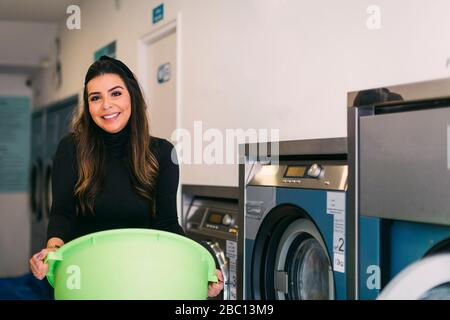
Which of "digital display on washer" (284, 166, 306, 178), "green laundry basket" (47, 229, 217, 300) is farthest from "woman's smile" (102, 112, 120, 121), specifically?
"digital display on washer" (284, 166, 306, 178)

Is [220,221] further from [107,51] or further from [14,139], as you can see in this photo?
[14,139]

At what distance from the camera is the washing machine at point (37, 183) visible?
3.67m

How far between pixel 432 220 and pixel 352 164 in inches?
8.5

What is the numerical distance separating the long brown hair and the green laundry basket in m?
0.17

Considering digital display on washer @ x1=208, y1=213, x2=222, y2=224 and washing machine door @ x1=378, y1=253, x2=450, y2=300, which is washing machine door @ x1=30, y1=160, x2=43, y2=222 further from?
washing machine door @ x1=378, y1=253, x2=450, y2=300

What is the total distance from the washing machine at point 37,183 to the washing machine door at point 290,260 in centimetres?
221

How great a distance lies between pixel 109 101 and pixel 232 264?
0.89 meters

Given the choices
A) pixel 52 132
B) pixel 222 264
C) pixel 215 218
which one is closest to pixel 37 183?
pixel 52 132

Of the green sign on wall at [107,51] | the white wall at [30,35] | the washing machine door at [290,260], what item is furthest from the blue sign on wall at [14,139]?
the washing machine door at [290,260]

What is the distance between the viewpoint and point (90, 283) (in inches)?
32.3

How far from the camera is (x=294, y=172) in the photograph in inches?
56.2

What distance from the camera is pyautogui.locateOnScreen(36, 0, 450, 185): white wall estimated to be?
48.0 inches
